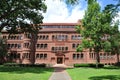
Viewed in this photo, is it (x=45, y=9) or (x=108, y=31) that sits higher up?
(x=45, y=9)

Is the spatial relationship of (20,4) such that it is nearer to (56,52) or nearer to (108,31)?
(108,31)

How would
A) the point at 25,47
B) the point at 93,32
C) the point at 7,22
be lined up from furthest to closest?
the point at 25,47, the point at 93,32, the point at 7,22

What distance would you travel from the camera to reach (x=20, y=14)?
146 feet

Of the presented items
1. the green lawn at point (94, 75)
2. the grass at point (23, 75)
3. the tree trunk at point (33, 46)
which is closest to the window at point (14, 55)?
the tree trunk at point (33, 46)

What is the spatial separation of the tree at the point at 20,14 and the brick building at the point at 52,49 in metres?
29.0

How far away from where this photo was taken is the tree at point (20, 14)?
137 feet

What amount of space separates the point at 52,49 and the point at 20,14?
34435 millimetres

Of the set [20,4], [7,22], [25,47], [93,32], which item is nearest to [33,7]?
[20,4]

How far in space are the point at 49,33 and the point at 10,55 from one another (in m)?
14.2

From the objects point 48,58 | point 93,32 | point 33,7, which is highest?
point 33,7

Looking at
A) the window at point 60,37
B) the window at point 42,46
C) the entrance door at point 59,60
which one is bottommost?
the entrance door at point 59,60

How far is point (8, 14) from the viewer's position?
42906mm

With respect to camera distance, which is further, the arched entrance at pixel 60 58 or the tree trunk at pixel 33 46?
the arched entrance at pixel 60 58

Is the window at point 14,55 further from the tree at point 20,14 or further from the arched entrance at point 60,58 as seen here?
the tree at point 20,14
